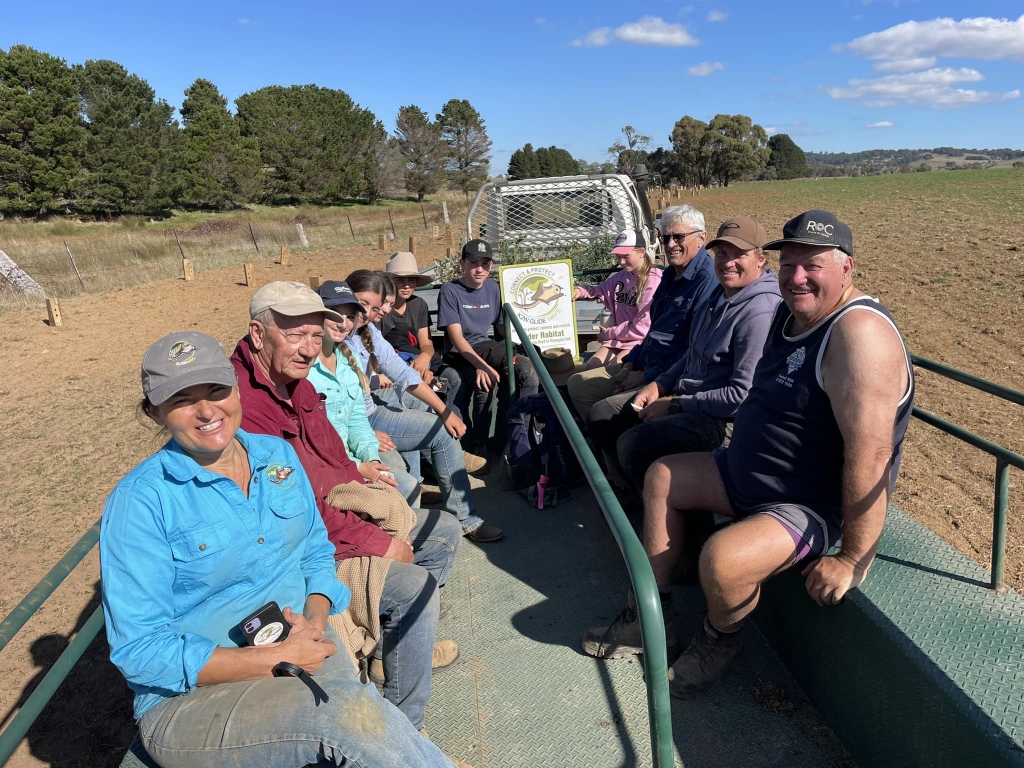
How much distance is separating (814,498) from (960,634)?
514 millimetres

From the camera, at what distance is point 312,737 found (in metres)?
1.67

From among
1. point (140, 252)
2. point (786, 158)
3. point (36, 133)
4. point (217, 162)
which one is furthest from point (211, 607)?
point (786, 158)

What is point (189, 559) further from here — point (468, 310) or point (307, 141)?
point (307, 141)

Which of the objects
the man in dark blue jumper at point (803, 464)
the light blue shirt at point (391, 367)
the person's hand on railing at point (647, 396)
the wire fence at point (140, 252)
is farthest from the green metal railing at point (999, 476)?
the wire fence at point (140, 252)

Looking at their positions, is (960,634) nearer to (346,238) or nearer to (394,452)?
(394,452)

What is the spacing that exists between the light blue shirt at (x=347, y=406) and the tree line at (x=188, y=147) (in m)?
42.9

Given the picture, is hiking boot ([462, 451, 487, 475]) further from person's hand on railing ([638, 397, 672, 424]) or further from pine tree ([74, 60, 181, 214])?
pine tree ([74, 60, 181, 214])

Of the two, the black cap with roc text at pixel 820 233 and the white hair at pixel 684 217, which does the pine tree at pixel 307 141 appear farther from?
the black cap with roc text at pixel 820 233

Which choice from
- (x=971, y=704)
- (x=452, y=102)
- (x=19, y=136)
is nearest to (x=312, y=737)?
(x=971, y=704)

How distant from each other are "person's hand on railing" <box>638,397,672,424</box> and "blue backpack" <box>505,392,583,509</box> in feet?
2.09

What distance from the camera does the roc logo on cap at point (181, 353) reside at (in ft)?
5.91

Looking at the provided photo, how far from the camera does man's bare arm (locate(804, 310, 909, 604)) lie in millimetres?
1917

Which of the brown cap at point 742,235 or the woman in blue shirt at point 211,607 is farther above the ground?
→ the brown cap at point 742,235

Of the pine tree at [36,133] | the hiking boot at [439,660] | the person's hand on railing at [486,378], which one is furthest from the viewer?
the pine tree at [36,133]
